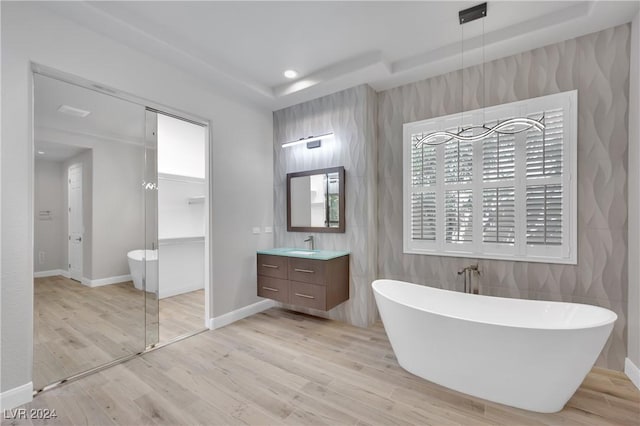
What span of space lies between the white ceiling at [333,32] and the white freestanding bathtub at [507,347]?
2.26m

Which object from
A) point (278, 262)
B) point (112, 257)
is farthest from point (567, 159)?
point (112, 257)

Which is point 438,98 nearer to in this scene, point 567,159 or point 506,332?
point 567,159

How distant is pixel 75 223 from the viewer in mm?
2371

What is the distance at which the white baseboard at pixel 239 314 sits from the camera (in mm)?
3191

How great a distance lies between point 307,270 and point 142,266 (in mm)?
1642

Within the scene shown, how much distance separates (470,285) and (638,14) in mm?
2466

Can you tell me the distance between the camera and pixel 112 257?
8.39 ft

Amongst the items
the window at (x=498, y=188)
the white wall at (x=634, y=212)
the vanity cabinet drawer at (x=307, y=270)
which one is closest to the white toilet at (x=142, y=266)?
the vanity cabinet drawer at (x=307, y=270)

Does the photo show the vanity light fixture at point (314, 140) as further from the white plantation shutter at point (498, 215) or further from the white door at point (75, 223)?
the white door at point (75, 223)

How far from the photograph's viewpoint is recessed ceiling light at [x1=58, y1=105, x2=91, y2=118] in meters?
Result: 2.21

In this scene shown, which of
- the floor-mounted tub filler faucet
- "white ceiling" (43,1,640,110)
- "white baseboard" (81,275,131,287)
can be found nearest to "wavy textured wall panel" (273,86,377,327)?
"white ceiling" (43,1,640,110)

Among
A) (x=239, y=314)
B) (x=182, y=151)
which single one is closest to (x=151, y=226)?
(x=239, y=314)

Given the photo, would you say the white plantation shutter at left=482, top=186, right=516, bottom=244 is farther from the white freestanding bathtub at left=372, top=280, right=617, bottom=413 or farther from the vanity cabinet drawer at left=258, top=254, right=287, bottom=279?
the vanity cabinet drawer at left=258, top=254, right=287, bottom=279

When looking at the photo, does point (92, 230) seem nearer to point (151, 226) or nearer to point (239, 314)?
point (151, 226)
